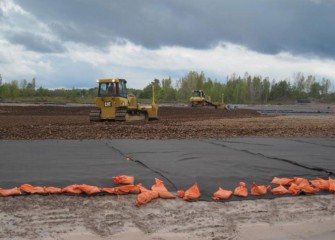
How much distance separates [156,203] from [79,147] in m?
4.50

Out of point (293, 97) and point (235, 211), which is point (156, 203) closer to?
point (235, 211)

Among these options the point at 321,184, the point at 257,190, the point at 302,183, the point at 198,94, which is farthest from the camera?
the point at 198,94

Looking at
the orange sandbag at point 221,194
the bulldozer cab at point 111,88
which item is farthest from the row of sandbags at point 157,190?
the bulldozer cab at point 111,88

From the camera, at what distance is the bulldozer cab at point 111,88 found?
66.2ft

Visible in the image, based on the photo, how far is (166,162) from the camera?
7.65 m

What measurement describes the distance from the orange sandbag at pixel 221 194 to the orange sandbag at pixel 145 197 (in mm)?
828

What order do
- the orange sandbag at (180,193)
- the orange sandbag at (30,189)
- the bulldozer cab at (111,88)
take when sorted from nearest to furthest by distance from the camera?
1. the orange sandbag at (30,189)
2. the orange sandbag at (180,193)
3. the bulldozer cab at (111,88)

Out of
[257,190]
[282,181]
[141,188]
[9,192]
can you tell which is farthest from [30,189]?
[282,181]

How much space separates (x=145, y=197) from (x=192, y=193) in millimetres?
673

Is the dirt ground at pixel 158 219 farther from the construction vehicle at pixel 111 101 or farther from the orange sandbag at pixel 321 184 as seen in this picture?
the construction vehicle at pixel 111 101

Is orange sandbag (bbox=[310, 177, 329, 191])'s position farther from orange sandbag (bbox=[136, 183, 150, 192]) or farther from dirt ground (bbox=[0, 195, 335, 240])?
orange sandbag (bbox=[136, 183, 150, 192])

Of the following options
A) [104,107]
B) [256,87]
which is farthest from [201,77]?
[104,107]

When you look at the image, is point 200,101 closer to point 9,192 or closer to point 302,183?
point 302,183

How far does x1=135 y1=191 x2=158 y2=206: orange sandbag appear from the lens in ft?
17.5
